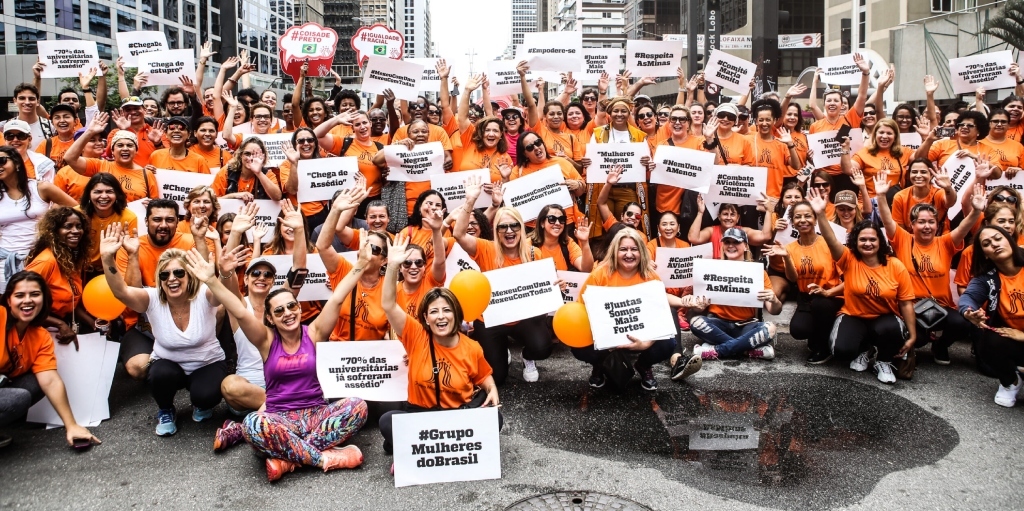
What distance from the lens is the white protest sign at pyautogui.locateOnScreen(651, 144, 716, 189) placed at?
846 cm

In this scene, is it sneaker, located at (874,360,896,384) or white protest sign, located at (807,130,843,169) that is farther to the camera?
white protest sign, located at (807,130,843,169)

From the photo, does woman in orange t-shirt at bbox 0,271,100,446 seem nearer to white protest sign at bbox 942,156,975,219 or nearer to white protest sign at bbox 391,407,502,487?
white protest sign at bbox 391,407,502,487

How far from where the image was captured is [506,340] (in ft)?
22.7

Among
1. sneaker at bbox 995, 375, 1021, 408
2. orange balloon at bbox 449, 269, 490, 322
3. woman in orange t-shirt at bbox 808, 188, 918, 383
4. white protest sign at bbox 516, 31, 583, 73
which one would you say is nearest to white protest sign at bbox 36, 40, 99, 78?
white protest sign at bbox 516, 31, 583, 73

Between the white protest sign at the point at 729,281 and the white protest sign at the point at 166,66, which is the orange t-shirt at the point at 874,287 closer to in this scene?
the white protest sign at the point at 729,281

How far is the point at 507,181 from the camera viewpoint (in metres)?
8.11

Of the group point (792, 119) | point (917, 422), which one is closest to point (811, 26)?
point (792, 119)

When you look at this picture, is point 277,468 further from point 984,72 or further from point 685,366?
point 984,72

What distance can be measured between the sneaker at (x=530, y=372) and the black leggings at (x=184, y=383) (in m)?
2.55

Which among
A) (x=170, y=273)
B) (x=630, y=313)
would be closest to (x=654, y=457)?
(x=630, y=313)

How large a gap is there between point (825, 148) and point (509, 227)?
4560 mm

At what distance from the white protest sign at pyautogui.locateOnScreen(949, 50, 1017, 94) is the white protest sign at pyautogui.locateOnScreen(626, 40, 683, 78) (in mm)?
3684

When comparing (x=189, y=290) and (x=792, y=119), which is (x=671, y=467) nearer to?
(x=189, y=290)

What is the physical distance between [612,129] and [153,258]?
515 centimetres
